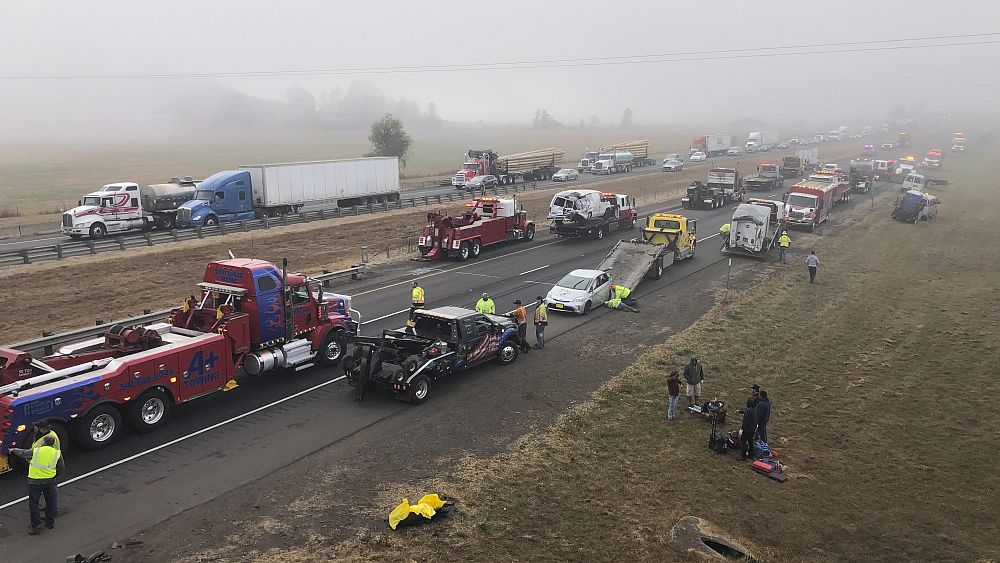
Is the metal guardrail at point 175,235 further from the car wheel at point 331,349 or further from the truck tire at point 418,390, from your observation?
the truck tire at point 418,390

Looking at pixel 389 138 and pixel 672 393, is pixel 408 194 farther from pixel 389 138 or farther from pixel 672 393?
pixel 672 393

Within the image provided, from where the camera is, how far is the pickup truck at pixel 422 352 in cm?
1681

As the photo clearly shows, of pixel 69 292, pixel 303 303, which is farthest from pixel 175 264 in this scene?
pixel 303 303

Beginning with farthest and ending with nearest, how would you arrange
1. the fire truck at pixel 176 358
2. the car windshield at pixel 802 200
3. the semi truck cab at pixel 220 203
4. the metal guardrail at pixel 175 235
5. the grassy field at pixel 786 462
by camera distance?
1. the car windshield at pixel 802 200
2. the semi truck cab at pixel 220 203
3. the metal guardrail at pixel 175 235
4. the fire truck at pixel 176 358
5. the grassy field at pixel 786 462

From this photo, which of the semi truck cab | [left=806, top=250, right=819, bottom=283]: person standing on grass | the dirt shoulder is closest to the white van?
the dirt shoulder

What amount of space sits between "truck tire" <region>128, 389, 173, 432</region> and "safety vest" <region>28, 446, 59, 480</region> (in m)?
3.53

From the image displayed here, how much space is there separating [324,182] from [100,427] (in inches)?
1459

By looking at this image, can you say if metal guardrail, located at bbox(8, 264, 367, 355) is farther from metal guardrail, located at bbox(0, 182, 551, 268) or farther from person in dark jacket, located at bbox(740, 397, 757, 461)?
person in dark jacket, located at bbox(740, 397, 757, 461)

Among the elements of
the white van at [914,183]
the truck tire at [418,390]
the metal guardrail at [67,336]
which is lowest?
the truck tire at [418,390]

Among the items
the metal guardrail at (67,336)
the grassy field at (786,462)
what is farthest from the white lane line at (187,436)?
the metal guardrail at (67,336)

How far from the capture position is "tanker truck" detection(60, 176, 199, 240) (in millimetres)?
37906

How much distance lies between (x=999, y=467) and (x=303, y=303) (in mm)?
16935

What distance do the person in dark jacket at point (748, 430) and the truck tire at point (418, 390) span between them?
299 inches

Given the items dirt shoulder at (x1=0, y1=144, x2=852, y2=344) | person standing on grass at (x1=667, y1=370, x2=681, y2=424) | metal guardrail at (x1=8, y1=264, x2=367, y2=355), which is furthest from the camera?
dirt shoulder at (x1=0, y1=144, x2=852, y2=344)
